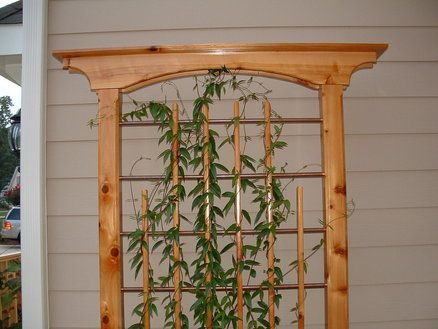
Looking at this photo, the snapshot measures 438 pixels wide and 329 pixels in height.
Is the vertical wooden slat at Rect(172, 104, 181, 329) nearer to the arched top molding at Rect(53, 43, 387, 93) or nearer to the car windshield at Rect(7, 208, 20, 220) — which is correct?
the arched top molding at Rect(53, 43, 387, 93)

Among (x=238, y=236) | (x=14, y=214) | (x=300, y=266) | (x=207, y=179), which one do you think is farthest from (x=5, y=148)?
(x=300, y=266)

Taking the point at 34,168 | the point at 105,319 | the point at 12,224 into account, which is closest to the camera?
the point at 105,319

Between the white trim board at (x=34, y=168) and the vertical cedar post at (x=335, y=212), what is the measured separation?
1.37 metres

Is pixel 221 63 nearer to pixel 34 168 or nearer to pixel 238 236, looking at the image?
pixel 238 236

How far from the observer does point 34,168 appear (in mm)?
1757

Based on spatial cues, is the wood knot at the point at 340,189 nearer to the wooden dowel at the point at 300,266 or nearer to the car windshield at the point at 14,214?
the wooden dowel at the point at 300,266

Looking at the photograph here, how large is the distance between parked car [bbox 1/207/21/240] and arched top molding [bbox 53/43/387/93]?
3.18 feet

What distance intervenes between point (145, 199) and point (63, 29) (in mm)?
1046

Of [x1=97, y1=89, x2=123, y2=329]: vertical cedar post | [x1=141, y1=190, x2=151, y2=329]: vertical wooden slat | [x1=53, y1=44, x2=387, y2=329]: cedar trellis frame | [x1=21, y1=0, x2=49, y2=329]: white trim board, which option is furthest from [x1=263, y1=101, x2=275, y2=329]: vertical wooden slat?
[x1=21, y1=0, x2=49, y2=329]: white trim board

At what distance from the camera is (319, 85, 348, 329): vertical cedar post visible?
152 cm

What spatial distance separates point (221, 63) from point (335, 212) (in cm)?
81

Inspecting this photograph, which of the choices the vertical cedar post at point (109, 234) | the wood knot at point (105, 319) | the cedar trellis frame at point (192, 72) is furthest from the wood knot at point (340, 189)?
the wood knot at point (105, 319)

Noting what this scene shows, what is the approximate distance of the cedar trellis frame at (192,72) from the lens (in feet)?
4.95

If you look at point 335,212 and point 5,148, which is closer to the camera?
point 335,212
